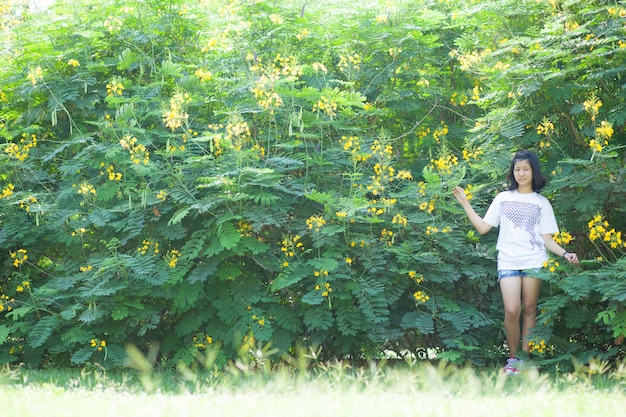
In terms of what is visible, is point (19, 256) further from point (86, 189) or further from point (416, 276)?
point (416, 276)

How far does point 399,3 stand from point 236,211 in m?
2.84

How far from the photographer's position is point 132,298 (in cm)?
711

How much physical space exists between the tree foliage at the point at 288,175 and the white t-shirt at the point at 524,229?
256 mm

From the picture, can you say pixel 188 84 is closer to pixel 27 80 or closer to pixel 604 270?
pixel 27 80

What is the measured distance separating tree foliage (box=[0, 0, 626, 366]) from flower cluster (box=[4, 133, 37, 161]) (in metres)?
0.03

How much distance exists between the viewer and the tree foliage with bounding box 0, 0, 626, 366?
672 centimetres

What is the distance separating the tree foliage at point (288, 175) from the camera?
22.0ft

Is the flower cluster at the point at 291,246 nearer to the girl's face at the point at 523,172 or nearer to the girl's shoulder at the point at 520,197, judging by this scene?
the girl's shoulder at the point at 520,197

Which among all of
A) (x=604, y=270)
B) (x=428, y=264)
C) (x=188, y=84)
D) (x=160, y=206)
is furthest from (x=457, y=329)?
(x=188, y=84)

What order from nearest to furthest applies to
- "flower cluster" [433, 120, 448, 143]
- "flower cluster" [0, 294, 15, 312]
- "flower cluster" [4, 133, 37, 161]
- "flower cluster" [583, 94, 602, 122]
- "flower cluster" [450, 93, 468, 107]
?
"flower cluster" [583, 94, 602, 122] < "flower cluster" [0, 294, 15, 312] < "flower cluster" [4, 133, 37, 161] < "flower cluster" [433, 120, 448, 143] < "flower cluster" [450, 93, 468, 107]

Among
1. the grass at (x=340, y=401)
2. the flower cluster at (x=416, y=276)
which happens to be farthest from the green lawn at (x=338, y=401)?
the flower cluster at (x=416, y=276)

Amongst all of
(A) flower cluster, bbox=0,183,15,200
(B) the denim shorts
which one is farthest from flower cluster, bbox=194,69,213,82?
(B) the denim shorts

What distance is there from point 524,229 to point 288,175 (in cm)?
229

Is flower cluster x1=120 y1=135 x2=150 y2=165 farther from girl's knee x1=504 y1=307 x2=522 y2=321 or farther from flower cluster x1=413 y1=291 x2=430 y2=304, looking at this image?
girl's knee x1=504 y1=307 x2=522 y2=321
